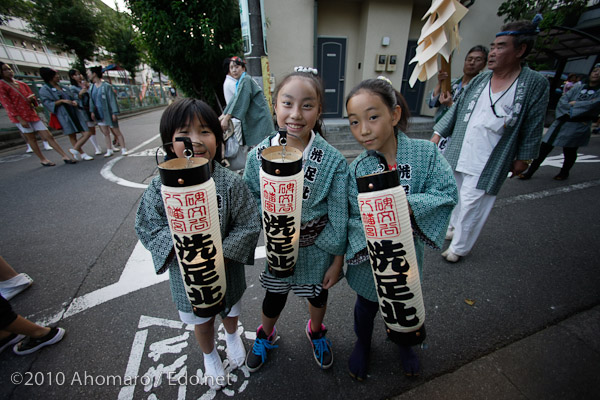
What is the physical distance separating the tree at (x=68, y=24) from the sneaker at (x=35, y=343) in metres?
23.3

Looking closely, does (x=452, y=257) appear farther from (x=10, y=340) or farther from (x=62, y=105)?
(x=62, y=105)

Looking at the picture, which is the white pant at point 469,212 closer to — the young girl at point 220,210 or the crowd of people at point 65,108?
the young girl at point 220,210

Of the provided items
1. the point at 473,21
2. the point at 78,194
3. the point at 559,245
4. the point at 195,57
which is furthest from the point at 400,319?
the point at 473,21

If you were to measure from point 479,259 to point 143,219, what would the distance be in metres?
3.37

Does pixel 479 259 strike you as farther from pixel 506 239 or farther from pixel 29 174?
pixel 29 174

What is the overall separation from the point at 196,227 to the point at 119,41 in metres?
30.5

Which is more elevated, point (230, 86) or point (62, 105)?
point (230, 86)

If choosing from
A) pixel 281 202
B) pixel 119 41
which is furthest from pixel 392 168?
pixel 119 41

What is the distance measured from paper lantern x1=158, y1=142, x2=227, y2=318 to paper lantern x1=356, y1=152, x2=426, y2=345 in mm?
626

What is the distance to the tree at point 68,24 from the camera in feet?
53.5

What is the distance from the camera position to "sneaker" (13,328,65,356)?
190 cm

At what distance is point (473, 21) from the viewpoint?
8258 mm

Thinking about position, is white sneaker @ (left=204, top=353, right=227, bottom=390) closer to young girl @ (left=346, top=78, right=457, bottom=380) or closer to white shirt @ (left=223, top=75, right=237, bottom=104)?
young girl @ (left=346, top=78, right=457, bottom=380)

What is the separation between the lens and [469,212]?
263 centimetres
